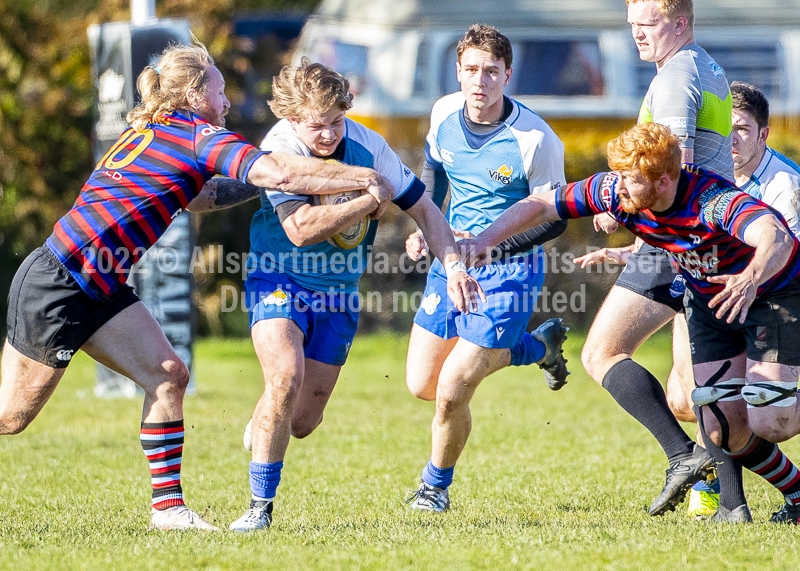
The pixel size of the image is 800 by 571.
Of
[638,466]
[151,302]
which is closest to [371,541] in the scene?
[638,466]

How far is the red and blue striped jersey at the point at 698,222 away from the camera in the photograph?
4074 mm

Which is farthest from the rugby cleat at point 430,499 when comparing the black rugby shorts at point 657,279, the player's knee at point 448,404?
the black rugby shorts at point 657,279

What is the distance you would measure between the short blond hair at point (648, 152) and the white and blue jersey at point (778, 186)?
108 centimetres

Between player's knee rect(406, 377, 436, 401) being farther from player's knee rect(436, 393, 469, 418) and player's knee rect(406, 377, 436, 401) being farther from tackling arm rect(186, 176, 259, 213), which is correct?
tackling arm rect(186, 176, 259, 213)

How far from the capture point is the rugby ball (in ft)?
14.9

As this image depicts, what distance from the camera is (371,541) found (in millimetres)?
4137

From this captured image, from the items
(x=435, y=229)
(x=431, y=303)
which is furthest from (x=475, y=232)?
(x=435, y=229)

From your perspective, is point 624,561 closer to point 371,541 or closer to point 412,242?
point 371,541

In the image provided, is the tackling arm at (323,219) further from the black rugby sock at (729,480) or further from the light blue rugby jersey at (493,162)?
the black rugby sock at (729,480)

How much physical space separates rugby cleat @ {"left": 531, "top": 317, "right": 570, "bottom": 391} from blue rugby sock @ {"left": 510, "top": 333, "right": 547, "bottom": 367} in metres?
0.04

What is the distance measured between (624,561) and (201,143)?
99.7 inches

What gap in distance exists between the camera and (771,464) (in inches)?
181

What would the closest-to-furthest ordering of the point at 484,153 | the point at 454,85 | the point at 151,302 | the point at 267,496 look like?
1. the point at 267,496
2. the point at 484,153
3. the point at 151,302
4. the point at 454,85

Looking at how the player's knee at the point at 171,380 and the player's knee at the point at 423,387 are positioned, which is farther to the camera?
the player's knee at the point at 423,387
